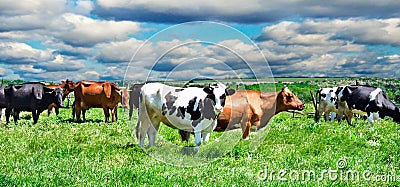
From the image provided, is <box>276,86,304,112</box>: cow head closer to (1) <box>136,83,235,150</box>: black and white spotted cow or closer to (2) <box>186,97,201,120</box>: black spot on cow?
(1) <box>136,83,235,150</box>: black and white spotted cow

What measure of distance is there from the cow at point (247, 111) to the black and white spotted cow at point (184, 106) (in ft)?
7.16

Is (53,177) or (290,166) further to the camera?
(290,166)

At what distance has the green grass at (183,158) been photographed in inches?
368

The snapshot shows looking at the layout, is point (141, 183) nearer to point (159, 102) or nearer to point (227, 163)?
point (227, 163)

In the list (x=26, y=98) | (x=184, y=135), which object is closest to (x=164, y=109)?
(x=184, y=135)

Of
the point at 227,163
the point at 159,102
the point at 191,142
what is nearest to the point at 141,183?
the point at 227,163

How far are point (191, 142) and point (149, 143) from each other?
1.47 metres

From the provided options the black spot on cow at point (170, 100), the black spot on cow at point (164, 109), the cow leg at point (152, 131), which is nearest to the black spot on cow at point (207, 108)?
the black spot on cow at point (170, 100)

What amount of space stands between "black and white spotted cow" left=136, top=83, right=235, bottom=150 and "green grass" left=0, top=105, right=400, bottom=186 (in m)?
0.69

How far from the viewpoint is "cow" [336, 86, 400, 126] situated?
73.5ft

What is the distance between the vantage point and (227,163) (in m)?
11.4

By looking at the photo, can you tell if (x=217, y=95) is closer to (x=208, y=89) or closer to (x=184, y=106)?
(x=208, y=89)

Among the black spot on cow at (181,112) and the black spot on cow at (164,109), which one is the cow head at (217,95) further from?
the black spot on cow at (164,109)

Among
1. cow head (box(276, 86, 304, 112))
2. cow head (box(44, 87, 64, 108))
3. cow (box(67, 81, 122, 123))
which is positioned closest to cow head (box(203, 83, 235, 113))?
cow head (box(276, 86, 304, 112))
